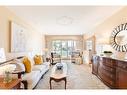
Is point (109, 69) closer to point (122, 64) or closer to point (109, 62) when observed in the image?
point (109, 62)

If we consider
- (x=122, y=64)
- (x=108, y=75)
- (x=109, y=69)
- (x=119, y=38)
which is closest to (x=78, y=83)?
(x=108, y=75)

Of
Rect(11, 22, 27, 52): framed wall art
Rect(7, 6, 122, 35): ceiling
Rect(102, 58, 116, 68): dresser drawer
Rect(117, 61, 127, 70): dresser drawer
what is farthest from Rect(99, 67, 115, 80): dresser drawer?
Rect(11, 22, 27, 52): framed wall art

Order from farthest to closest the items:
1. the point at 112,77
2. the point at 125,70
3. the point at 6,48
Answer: the point at 6,48 → the point at 112,77 → the point at 125,70

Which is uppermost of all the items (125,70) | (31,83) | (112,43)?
(112,43)

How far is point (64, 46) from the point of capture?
43.4 ft

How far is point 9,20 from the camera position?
4574 millimetres

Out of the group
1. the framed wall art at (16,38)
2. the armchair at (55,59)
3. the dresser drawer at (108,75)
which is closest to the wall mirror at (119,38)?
the dresser drawer at (108,75)

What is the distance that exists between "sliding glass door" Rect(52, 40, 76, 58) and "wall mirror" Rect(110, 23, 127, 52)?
7.88 m

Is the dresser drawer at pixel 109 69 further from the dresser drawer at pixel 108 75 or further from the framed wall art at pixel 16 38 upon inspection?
the framed wall art at pixel 16 38

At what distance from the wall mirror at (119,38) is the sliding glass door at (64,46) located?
788 centimetres

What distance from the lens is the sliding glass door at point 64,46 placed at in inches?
511
